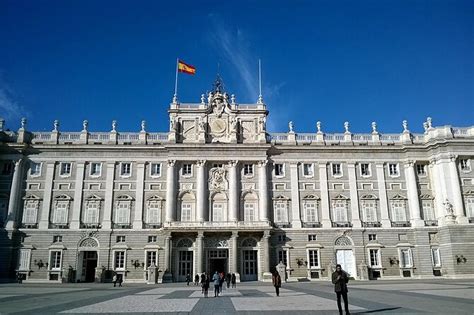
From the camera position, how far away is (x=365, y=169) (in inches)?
2064

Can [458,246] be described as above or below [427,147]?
below

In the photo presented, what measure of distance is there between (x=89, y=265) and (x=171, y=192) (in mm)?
13095

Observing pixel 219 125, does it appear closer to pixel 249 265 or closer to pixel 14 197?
pixel 249 265

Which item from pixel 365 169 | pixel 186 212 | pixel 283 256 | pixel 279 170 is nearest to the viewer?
pixel 283 256

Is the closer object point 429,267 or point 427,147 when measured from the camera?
point 429,267

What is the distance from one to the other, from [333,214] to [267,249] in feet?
32.3

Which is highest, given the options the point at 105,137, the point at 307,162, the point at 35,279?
the point at 105,137

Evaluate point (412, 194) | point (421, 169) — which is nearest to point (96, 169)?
point (412, 194)

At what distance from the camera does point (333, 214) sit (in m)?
50.7

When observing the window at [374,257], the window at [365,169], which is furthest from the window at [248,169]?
the window at [374,257]

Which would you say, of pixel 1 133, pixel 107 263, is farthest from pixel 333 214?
pixel 1 133

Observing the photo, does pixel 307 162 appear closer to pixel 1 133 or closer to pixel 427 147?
pixel 427 147

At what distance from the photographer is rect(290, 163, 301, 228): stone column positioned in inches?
1964

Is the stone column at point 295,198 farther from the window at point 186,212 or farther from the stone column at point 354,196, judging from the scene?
the window at point 186,212
